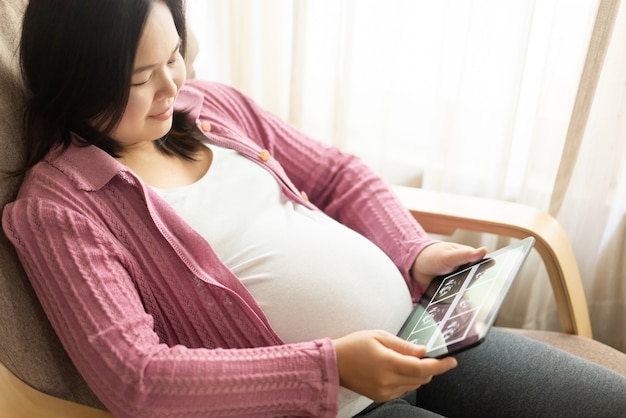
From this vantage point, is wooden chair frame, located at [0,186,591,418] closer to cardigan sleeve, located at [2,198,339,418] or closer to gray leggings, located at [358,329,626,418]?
gray leggings, located at [358,329,626,418]

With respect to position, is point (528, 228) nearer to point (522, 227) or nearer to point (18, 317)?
point (522, 227)

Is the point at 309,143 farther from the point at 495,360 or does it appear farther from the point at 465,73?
the point at 495,360

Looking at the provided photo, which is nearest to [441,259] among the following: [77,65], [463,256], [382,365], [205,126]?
[463,256]

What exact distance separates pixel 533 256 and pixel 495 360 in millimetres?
555

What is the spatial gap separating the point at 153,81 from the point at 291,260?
1.12 ft

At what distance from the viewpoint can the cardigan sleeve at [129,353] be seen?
32.5 inches

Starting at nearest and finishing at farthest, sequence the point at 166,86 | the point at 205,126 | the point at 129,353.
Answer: the point at 129,353 → the point at 166,86 → the point at 205,126

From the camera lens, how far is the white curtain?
140 centimetres

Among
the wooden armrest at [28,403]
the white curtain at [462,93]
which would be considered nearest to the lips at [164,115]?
the wooden armrest at [28,403]

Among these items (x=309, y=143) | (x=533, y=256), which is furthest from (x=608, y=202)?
(x=309, y=143)

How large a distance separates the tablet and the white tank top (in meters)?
0.06

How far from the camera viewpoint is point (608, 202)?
147 cm

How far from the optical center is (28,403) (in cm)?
91

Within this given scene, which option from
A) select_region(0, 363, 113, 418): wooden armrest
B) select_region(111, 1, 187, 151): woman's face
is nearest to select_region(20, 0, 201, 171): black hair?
select_region(111, 1, 187, 151): woman's face
